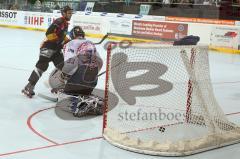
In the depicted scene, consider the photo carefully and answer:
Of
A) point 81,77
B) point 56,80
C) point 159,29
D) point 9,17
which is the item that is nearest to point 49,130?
point 81,77

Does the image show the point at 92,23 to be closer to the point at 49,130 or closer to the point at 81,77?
the point at 81,77

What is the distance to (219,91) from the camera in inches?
332

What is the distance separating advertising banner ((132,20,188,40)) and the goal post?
10.5m

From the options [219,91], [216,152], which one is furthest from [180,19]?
[216,152]

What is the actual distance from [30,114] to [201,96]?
2342 mm

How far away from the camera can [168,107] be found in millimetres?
5910

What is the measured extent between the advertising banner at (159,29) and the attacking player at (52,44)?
949 cm

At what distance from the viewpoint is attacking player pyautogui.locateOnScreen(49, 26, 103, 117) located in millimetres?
6059

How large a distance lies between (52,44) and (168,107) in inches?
86.6

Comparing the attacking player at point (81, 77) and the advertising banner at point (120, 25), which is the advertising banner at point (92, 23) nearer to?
the advertising banner at point (120, 25)

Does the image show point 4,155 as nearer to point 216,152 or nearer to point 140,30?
point 216,152

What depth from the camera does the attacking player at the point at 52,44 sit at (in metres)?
6.91

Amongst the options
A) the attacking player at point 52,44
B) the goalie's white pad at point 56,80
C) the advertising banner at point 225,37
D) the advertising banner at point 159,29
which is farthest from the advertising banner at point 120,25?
the attacking player at point 52,44

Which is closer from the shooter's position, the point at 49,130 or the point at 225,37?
the point at 49,130
